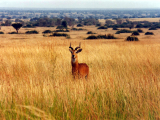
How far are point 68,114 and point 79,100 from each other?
0.53 metres

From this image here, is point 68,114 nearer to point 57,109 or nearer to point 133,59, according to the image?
point 57,109

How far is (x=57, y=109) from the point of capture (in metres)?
3.37

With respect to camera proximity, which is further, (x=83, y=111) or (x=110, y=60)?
(x=110, y=60)

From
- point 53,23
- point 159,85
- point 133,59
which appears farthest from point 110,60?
point 53,23

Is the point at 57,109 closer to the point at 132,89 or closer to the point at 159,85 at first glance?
the point at 132,89

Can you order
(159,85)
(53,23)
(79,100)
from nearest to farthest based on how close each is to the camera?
(79,100), (159,85), (53,23)

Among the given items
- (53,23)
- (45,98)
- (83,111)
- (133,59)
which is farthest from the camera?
(53,23)

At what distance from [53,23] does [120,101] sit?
104 metres

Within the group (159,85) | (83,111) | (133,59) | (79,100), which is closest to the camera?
(83,111)

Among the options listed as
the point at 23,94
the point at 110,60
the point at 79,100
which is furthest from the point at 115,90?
the point at 110,60

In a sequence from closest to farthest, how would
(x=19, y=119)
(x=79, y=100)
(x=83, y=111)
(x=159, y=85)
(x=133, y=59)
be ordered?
(x=19, y=119) < (x=83, y=111) < (x=79, y=100) < (x=159, y=85) < (x=133, y=59)

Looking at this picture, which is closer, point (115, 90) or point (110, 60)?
point (115, 90)

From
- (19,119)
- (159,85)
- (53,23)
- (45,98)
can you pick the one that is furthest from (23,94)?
(53,23)

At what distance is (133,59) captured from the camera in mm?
8250
